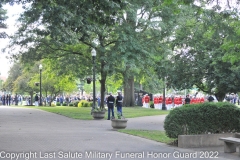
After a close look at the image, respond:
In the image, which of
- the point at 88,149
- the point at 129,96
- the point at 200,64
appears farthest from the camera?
the point at 129,96

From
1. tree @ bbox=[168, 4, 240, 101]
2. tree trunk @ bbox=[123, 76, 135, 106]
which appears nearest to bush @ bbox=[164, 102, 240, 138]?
tree @ bbox=[168, 4, 240, 101]

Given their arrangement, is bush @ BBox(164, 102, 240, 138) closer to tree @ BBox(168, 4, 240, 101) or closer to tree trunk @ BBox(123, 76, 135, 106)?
tree @ BBox(168, 4, 240, 101)

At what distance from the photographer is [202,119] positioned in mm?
11930

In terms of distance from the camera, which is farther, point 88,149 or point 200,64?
point 200,64

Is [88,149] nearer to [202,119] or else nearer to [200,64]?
[202,119]

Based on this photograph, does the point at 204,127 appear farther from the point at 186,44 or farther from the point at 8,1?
the point at 8,1

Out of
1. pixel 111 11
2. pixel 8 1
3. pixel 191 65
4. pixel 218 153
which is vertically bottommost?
pixel 218 153

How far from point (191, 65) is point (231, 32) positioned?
25.1ft

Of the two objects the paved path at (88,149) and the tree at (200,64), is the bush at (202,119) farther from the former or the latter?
the tree at (200,64)

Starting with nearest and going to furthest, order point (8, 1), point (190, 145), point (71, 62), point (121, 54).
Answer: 1. point (190, 145)
2. point (8, 1)
3. point (121, 54)
4. point (71, 62)

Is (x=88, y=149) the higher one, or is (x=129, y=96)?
(x=129, y=96)

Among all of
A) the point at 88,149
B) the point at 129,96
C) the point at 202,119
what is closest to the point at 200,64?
the point at 202,119

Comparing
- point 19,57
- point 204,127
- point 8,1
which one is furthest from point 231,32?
point 19,57

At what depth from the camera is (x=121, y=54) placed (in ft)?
90.5
